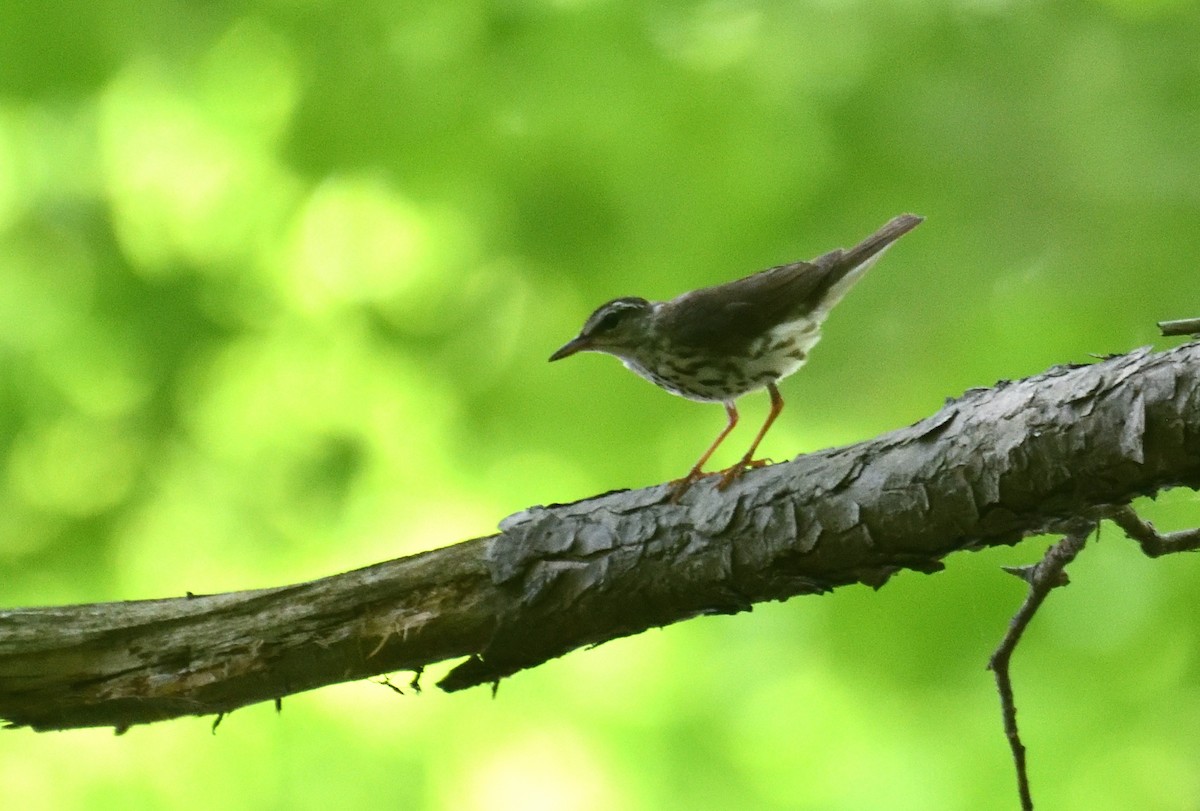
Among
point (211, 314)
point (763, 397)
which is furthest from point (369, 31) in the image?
point (763, 397)

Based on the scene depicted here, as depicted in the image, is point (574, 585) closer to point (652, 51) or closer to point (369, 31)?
point (652, 51)

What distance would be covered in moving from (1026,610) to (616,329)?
0.82 m

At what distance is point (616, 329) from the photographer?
5.90 ft

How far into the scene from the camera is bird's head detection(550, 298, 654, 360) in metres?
1.78

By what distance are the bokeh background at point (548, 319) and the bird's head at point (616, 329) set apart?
36 cm

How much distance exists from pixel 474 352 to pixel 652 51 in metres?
0.72

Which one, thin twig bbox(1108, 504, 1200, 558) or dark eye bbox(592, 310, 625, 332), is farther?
dark eye bbox(592, 310, 625, 332)

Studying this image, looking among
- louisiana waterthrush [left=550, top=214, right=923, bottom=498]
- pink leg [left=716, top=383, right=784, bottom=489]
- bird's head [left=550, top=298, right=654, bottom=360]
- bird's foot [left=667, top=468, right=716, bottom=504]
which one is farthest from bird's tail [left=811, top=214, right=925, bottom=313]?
bird's foot [left=667, top=468, right=716, bottom=504]

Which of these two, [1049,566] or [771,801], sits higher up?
[1049,566]

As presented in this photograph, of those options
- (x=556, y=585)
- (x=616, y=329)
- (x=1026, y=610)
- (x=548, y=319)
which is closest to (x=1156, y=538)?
(x=1026, y=610)

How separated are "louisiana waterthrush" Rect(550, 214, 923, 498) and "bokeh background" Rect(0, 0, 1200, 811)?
14.6 inches

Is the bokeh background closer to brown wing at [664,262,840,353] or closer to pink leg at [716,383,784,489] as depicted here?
pink leg at [716,383,784,489]

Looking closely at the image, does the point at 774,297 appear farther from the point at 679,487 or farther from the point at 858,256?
the point at 679,487

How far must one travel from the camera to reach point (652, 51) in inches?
88.8
